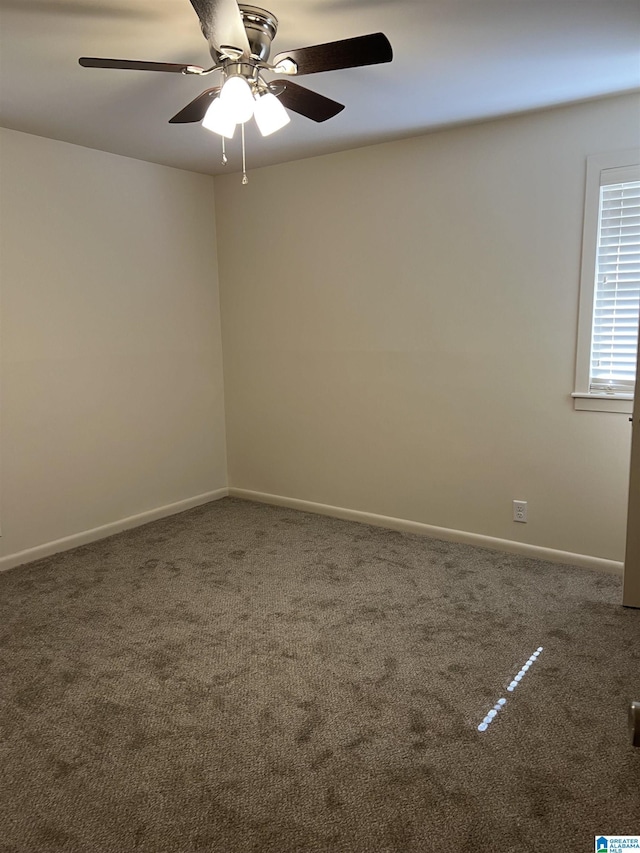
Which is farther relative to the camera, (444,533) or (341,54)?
(444,533)

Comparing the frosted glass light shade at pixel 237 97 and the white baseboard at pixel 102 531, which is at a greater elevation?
the frosted glass light shade at pixel 237 97

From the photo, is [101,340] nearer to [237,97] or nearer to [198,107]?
[198,107]

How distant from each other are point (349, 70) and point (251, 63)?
654mm

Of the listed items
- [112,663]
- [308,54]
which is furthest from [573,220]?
[112,663]

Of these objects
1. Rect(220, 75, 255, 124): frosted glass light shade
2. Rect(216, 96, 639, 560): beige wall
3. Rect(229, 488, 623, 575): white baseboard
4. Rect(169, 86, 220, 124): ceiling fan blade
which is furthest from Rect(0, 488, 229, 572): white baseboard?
Rect(220, 75, 255, 124): frosted glass light shade

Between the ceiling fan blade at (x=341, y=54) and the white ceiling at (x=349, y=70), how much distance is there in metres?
0.21

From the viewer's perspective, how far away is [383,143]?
12.3 ft

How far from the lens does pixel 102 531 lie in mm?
4051

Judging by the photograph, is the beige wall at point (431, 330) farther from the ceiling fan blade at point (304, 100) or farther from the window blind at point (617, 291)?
the ceiling fan blade at point (304, 100)

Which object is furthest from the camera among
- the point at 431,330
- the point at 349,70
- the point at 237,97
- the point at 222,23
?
the point at 431,330

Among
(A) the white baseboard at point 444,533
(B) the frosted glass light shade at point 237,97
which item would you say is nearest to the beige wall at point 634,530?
(A) the white baseboard at point 444,533

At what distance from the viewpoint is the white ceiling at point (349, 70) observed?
6.81 feet

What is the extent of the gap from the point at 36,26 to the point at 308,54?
3.20ft
